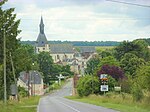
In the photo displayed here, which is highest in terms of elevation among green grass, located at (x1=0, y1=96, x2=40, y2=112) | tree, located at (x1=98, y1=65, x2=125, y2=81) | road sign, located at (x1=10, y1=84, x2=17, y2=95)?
tree, located at (x1=98, y1=65, x2=125, y2=81)

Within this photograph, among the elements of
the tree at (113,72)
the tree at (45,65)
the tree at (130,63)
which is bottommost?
the tree at (113,72)

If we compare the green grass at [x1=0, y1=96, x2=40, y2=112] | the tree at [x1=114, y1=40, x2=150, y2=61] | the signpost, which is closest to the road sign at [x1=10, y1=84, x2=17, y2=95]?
the green grass at [x1=0, y1=96, x2=40, y2=112]

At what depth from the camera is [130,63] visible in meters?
102

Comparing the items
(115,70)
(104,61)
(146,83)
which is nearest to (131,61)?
(104,61)

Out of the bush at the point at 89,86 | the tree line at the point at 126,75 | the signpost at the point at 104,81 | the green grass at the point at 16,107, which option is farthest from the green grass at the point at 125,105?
the bush at the point at 89,86

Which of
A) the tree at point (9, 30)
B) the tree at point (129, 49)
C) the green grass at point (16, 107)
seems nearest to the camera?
the green grass at point (16, 107)

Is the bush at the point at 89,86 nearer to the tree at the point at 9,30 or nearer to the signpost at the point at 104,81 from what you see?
the signpost at the point at 104,81

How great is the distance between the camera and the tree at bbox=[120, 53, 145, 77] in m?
99.6

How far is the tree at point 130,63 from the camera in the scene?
327 ft

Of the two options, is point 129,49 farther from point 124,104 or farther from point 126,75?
point 124,104

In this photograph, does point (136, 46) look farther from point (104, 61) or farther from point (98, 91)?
point (98, 91)

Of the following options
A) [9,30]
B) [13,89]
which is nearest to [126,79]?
[13,89]

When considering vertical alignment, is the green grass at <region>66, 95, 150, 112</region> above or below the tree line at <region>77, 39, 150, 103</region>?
below

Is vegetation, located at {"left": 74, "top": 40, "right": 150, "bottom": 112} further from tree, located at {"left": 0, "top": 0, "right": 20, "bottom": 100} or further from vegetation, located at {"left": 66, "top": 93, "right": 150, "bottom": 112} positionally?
tree, located at {"left": 0, "top": 0, "right": 20, "bottom": 100}
